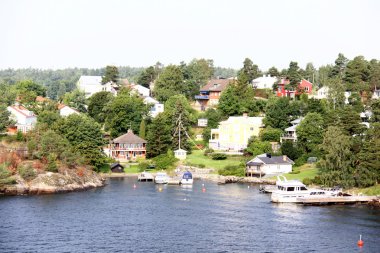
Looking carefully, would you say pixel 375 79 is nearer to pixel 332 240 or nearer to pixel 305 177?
pixel 305 177

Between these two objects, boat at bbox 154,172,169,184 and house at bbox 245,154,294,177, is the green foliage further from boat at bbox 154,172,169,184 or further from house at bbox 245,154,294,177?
boat at bbox 154,172,169,184

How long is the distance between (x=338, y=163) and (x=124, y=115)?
52.6 metres

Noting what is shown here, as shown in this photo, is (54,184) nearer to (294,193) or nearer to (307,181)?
(294,193)

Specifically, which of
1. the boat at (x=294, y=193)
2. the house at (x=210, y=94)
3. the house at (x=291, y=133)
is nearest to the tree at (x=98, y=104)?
the house at (x=210, y=94)

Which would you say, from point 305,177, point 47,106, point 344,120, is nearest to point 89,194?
point 305,177

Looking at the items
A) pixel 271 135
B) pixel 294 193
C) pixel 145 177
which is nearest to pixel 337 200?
pixel 294 193

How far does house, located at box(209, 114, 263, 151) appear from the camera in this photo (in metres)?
129

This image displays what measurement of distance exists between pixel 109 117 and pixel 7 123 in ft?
76.5

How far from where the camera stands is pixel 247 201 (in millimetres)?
86625

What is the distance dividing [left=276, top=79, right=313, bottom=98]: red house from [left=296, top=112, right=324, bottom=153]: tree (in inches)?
1346

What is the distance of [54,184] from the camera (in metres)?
95.0

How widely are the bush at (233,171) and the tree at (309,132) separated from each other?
476 inches

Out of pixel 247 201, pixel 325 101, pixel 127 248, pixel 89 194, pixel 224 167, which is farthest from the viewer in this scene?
pixel 325 101

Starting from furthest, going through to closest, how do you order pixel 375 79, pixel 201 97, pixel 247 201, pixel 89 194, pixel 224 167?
1. pixel 201 97
2. pixel 375 79
3. pixel 224 167
4. pixel 89 194
5. pixel 247 201
